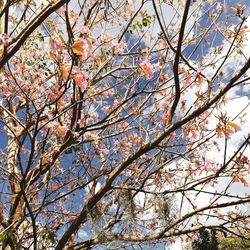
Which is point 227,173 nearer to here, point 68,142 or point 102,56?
→ point 68,142

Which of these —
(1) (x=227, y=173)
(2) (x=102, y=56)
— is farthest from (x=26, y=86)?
(1) (x=227, y=173)

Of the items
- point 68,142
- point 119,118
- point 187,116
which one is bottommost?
point 187,116

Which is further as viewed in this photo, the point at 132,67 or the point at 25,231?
the point at 132,67

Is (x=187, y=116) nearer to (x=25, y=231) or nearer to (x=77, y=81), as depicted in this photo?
(x=77, y=81)

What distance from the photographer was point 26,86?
15.3 ft

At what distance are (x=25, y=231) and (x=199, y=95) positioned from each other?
112 inches

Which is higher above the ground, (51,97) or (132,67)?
(132,67)

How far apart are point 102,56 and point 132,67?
0.55m

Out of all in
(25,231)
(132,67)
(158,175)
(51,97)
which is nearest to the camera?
(51,97)

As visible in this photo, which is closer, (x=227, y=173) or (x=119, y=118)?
(x=227, y=173)

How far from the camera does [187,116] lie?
10.4 ft

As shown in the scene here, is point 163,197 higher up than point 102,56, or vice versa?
point 102,56

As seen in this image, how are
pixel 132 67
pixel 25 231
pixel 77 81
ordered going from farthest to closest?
pixel 132 67 < pixel 25 231 < pixel 77 81

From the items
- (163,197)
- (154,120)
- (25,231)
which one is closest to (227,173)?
(163,197)
